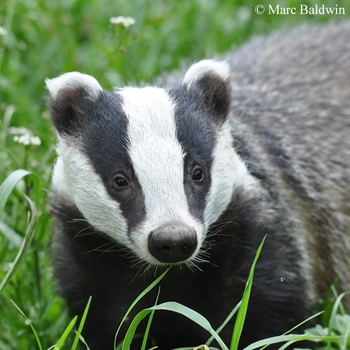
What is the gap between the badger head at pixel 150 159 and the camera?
3.32 metres

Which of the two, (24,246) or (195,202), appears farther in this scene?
(24,246)

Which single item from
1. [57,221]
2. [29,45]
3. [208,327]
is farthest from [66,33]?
[208,327]

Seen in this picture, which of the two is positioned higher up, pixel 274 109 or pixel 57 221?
pixel 274 109

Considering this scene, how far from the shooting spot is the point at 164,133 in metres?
3.47

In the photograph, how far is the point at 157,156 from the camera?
3.40 metres

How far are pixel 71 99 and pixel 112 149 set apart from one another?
37 cm

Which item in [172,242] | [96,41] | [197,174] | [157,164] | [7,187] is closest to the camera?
[172,242]

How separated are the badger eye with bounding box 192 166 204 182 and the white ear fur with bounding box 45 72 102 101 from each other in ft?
1.70

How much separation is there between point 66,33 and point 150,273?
116 inches

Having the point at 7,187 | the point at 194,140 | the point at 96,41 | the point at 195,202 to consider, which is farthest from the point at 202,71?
the point at 96,41

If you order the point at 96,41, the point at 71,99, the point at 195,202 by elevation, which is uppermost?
the point at 96,41

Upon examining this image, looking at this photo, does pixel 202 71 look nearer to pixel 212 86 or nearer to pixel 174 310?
pixel 212 86

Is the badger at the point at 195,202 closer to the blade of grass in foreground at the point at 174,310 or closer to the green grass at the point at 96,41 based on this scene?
the blade of grass in foreground at the point at 174,310

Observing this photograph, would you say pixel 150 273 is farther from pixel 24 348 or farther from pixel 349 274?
pixel 349 274
